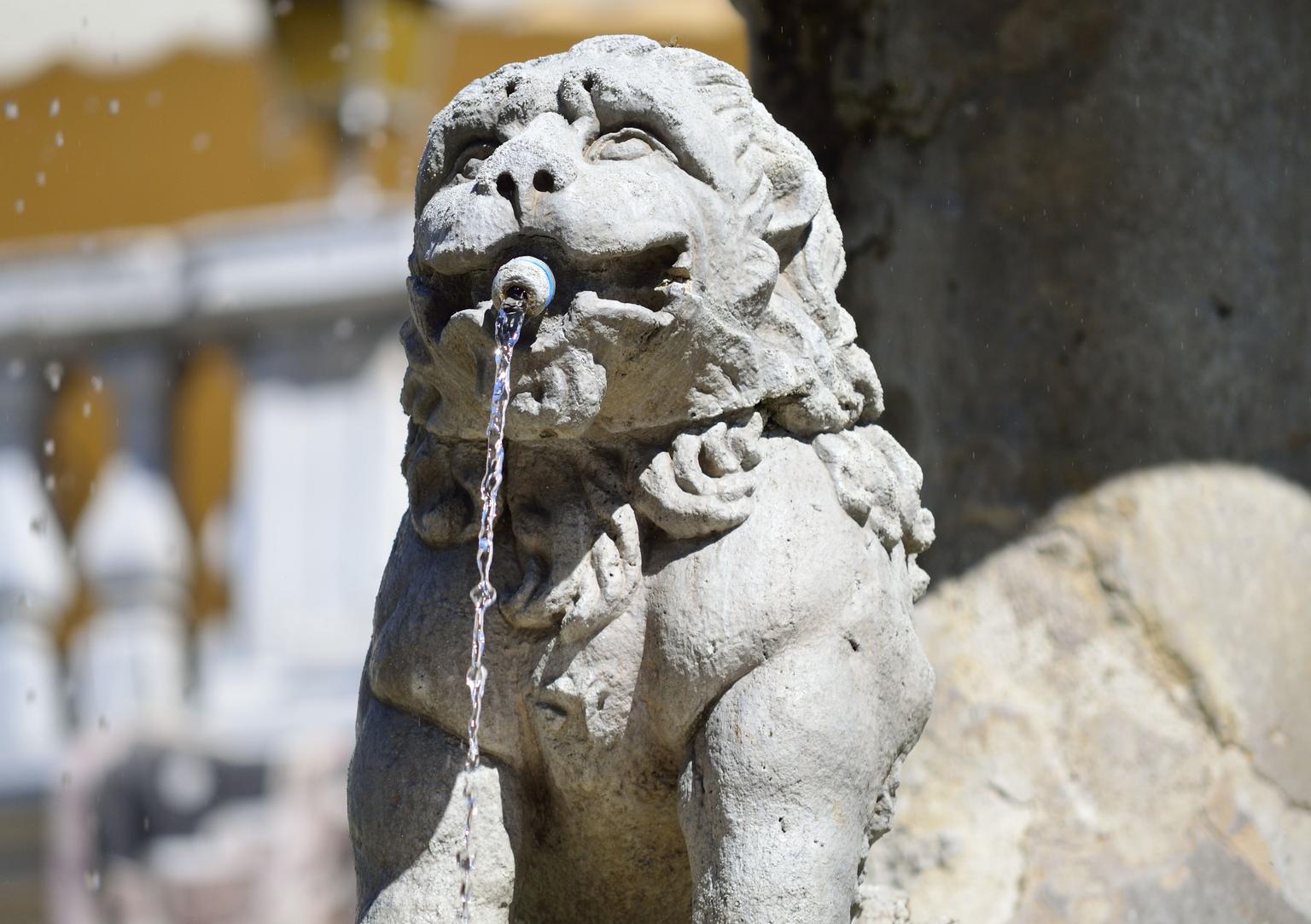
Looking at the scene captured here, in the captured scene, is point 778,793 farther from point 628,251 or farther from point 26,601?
point 26,601

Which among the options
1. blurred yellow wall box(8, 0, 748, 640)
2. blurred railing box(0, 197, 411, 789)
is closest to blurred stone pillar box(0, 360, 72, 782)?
blurred railing box(0, 197, 411, 789)

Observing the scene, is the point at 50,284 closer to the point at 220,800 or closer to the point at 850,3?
the point at 220,800

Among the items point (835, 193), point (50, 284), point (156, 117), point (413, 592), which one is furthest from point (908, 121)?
point (156, 117)

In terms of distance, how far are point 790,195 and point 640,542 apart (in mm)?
400

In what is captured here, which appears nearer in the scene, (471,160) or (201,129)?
(471,160)

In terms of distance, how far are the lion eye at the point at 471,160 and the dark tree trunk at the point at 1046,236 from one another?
3.65ft

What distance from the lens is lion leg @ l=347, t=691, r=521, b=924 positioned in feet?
7.68

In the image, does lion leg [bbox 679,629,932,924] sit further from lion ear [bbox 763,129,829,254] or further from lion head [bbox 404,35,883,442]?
lion ear [bbox 763,129,829,254]

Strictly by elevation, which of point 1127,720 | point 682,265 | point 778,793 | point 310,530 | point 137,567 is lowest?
point 137,567

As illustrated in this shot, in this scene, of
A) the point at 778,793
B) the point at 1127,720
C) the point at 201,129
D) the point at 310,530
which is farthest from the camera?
the point at 201,129

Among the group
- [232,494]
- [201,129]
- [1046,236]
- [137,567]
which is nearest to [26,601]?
[137,567]

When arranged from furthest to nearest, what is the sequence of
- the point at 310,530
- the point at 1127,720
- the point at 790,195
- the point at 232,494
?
the point at 232,494
the point at 310,530
the point at 1127,720
the point at 790,195

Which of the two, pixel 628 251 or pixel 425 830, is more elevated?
pixel 628 251

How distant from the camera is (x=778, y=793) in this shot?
2248mm
